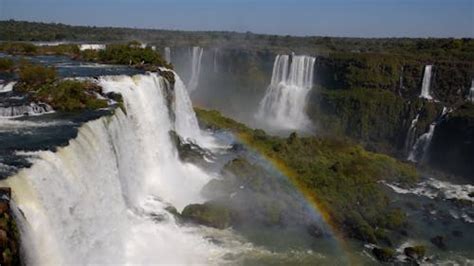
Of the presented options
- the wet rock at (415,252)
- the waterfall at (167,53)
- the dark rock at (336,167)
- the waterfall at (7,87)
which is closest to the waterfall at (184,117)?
the dark rock at (336,167)

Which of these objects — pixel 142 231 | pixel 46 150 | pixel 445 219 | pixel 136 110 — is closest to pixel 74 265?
pixel 46 150

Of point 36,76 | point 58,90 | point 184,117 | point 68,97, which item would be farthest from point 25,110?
point 184,117

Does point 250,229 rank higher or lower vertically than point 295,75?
lower

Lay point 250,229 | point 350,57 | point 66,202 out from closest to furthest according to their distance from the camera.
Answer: point 66,202
point 250,229
point 350,57

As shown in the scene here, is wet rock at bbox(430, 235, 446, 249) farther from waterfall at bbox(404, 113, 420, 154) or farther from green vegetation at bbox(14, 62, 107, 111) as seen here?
waterfall at bbox(404, 113, 420, 154)

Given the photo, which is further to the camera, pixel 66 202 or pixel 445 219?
pixel 445 219

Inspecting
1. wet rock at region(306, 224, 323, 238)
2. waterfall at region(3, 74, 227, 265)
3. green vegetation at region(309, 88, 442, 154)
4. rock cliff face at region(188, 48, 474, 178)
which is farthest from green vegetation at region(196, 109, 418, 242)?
green vegetation at region(309, 88, 442, 154)

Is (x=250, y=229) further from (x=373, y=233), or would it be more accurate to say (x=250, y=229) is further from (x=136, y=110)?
(x=136, y=110)
